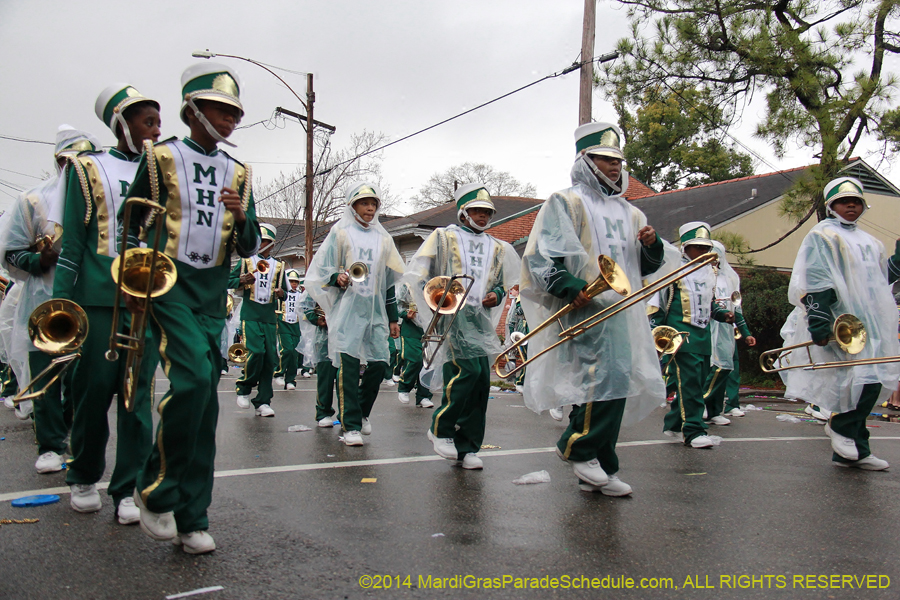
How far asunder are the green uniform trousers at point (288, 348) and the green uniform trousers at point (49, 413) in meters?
7.56

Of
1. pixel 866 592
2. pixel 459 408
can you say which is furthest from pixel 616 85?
pixel 866 592

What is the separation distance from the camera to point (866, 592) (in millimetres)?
3020

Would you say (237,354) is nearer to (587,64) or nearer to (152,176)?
(152,176)

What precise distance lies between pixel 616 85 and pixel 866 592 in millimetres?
12786

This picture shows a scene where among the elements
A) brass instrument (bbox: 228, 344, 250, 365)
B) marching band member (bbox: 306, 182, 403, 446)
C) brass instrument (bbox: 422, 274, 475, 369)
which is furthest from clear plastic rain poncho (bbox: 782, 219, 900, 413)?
brass instrument (bbox: 228, 344, 250, 365)

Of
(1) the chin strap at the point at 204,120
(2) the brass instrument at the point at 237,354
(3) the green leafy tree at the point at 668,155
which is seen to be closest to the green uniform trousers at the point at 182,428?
(1) the chin strap at the point at 204,120

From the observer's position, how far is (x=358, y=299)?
7.19 meters

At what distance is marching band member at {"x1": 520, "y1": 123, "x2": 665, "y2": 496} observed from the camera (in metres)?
4.62

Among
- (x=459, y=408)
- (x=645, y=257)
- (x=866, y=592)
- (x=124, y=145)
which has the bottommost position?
(x=866, y=592)

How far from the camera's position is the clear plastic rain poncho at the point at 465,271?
241 inches

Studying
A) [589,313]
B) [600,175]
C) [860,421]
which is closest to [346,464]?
[589,313]

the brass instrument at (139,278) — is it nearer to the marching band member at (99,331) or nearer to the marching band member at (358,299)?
the marching band member at (99,331)

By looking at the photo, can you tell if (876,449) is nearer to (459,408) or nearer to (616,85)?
(459,408)

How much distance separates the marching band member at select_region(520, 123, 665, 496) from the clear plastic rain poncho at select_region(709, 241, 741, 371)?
4.36 m
